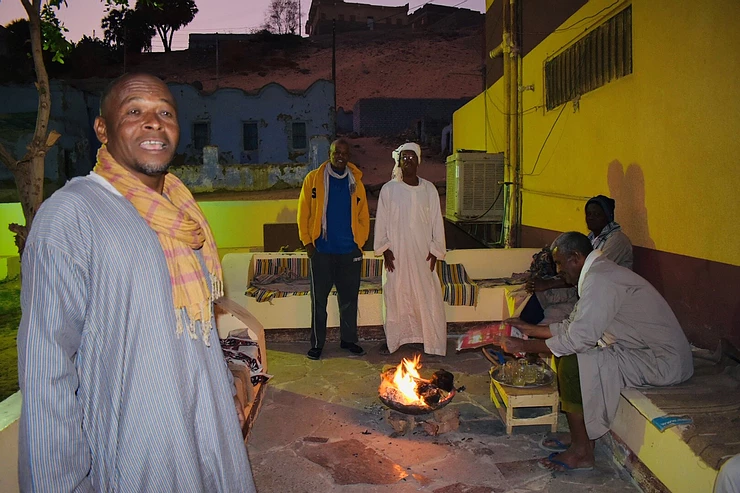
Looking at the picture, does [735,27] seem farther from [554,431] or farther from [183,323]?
[183,323]

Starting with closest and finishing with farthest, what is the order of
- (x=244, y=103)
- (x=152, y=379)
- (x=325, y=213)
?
(x=152, y=379) → (x=325, y=213) → (x=244, y=103)

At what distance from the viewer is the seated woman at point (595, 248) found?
17.7 feet

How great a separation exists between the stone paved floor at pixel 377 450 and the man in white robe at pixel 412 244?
2.57 feet

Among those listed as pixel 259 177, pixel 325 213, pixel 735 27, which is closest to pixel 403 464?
pixel 325 213

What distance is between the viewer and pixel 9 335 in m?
8.23

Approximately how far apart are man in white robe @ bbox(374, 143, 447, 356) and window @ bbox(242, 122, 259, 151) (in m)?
23.0

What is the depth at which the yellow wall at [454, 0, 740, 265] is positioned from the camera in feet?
14.6

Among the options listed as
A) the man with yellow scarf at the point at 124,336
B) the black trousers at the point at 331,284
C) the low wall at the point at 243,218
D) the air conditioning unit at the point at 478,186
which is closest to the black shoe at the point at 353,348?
the black trousers at the point at 331,284

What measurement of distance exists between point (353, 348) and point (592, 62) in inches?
187

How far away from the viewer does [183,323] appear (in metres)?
1.78

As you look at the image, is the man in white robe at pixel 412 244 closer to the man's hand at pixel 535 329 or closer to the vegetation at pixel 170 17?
the man's hand at pixel 535 329

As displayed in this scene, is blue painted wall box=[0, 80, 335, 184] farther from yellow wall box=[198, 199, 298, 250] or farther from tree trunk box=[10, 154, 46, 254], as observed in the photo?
tree trunk box=[10, 154, 46, 254]

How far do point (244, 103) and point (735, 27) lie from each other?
2563 cm

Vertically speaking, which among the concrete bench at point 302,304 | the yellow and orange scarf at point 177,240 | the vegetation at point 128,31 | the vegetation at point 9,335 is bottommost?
the vegetation at point 9,335
